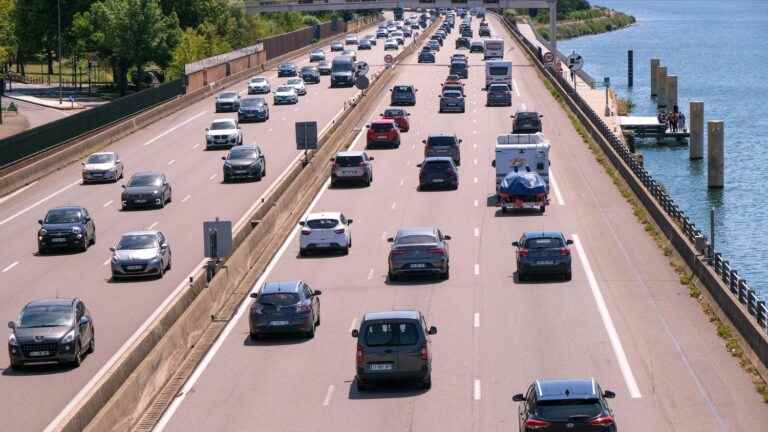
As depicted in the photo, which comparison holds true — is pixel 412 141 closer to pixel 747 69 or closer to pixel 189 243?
pixel 189 243

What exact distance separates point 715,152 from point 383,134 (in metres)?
23.0

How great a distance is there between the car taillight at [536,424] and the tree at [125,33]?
412 feet

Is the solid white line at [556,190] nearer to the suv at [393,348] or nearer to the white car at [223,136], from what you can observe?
the white car at [223,136]

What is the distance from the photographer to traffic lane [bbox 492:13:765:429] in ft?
95.7

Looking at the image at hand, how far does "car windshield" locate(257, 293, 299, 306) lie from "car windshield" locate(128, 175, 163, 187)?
24487mm

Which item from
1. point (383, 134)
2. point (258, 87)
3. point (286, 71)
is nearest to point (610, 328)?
point (383, 134)

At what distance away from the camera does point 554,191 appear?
62156 mm

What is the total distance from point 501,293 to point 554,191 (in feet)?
69.1

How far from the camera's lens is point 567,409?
2222 centimetres

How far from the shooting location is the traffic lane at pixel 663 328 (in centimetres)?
2916

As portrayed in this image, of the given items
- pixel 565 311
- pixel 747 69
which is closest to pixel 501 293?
pixel 565 311

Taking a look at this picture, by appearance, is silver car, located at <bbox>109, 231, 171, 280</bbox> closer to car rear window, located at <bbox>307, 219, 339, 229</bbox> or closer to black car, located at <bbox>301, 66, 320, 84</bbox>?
car rear window, located at <bbox>307, 219, 339, 229</bbox>

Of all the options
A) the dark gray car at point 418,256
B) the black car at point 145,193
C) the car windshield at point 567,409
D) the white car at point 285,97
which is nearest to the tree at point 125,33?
the white car at point 285,97

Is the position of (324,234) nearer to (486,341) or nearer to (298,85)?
(486,341)
